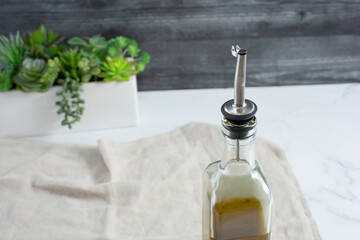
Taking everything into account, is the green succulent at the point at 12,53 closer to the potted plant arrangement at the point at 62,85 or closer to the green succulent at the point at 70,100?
the potted plant arrangement at the point at 62,85

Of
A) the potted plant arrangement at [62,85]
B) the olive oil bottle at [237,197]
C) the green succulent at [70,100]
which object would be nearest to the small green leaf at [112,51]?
the potted plant arrangement at [62,85]

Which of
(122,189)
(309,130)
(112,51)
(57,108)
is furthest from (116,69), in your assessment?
(309,130)

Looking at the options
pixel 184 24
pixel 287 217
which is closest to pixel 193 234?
pixel 287 217

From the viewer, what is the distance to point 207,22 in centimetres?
133

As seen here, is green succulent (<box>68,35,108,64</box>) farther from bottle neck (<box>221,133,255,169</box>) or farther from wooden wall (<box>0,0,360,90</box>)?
bottle neck (<box>221,133,255,169</box>)

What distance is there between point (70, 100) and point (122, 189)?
0.30 m

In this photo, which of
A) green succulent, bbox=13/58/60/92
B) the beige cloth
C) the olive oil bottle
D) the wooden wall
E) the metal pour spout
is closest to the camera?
the metal pour spout

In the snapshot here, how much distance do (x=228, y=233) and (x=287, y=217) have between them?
0.26 metres

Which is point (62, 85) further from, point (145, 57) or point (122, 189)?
point (122, 189)

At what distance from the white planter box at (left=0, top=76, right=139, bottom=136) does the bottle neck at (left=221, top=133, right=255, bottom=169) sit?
21.9 inches

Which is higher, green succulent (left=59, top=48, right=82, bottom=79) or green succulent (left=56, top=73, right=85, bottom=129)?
green succulent (left=59, top=48, right=82, bottom=79)

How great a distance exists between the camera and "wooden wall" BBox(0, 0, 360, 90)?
131 centimetres

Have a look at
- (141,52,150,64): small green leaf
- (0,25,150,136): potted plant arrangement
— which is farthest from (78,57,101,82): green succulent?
(141,52,150,64): small green leaf

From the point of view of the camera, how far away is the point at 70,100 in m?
1.21
